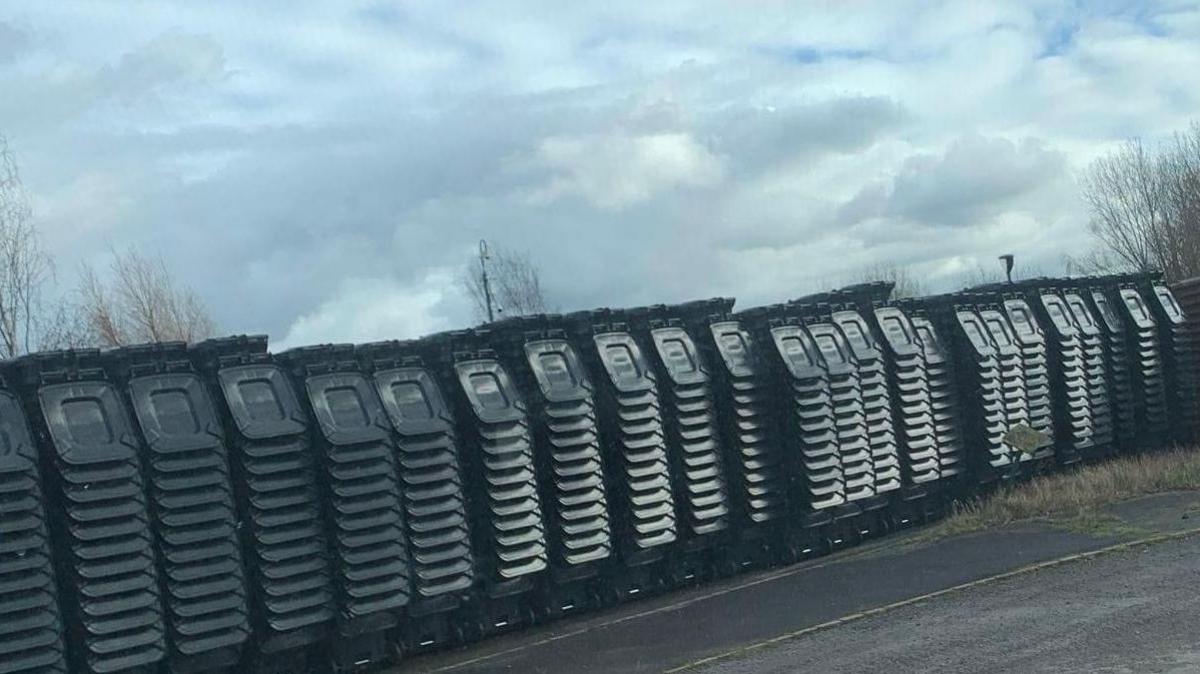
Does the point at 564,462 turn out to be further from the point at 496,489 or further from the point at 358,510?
the point at 358,510

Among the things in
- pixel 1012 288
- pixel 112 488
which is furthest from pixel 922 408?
pixel 112 488

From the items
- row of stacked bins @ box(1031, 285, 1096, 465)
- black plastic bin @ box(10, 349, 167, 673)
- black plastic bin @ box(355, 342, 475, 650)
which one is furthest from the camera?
row of stacked bins @ box(1031, 285, 1096, 465)

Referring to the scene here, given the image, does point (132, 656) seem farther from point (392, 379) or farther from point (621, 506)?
point (621, 506)

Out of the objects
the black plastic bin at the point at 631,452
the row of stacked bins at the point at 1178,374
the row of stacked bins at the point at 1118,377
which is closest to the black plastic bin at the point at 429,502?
the black plastic bin at the point at 631,452

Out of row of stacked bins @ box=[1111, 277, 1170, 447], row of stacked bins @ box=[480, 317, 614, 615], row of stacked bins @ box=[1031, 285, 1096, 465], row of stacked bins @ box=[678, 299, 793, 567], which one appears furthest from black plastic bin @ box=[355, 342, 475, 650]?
row of stacked bins @ box=[1111, 277, 1170, 447]

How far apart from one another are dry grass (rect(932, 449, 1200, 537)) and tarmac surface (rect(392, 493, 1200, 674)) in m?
0.44

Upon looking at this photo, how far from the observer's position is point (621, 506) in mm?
11695

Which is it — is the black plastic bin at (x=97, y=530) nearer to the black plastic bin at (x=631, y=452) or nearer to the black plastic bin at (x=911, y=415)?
the black plastic bin at (x=631, y=452)

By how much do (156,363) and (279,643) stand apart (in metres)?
2.21

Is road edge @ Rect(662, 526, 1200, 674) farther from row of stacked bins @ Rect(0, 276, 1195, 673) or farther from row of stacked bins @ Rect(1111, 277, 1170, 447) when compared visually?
row of stacked bins @ Rect(1111, 277, 1170, 447)

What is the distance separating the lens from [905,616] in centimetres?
949

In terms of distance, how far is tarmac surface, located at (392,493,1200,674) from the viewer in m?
8.26

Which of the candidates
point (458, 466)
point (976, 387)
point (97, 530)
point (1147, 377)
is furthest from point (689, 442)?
point (1147, 377)

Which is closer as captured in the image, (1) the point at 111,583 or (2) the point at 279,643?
(1) the point at 111,583
